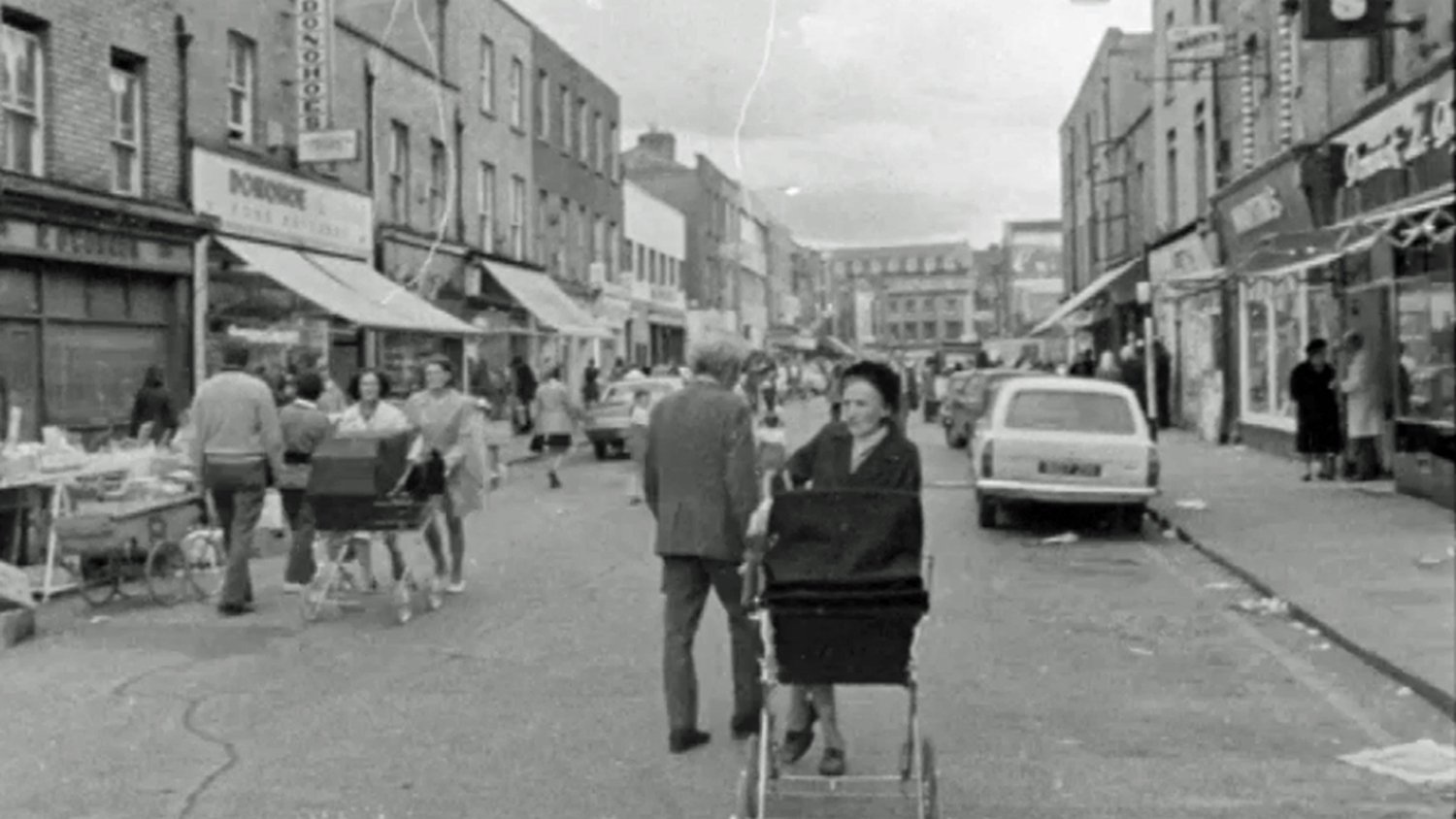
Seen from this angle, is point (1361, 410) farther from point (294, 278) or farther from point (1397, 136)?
point (294, 278)

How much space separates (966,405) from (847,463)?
25.6m

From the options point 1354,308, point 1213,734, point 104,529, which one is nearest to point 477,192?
point 1354,308

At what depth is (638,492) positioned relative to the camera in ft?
66.6

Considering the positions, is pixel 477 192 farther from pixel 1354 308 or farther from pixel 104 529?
pixel 104 529

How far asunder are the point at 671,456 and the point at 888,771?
5.25 ft

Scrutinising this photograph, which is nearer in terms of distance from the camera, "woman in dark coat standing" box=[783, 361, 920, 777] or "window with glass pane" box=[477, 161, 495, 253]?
"woman in dark coat standing" box=[783, 361, 920, 777]

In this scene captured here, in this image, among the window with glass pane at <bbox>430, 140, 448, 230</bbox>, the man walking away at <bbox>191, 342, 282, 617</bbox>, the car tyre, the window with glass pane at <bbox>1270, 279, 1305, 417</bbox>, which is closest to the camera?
the man walking away at <bbox>191, 342, 282, 617</bbox>

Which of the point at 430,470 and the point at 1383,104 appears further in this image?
the point at 1383,104

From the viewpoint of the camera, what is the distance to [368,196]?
3056 centimetres

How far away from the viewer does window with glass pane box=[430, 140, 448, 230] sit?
3484 centimetres

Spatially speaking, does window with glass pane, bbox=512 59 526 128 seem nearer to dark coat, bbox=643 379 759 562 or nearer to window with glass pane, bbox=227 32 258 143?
window with glass pane, bbox=227 32 258 143

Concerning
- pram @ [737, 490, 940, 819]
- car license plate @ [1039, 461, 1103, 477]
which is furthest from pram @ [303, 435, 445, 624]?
car license plate @ [1039, 461, 1103, 477]

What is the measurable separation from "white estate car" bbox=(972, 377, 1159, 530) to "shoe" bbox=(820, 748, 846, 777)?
33.8ft

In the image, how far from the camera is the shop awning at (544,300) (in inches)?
1528
